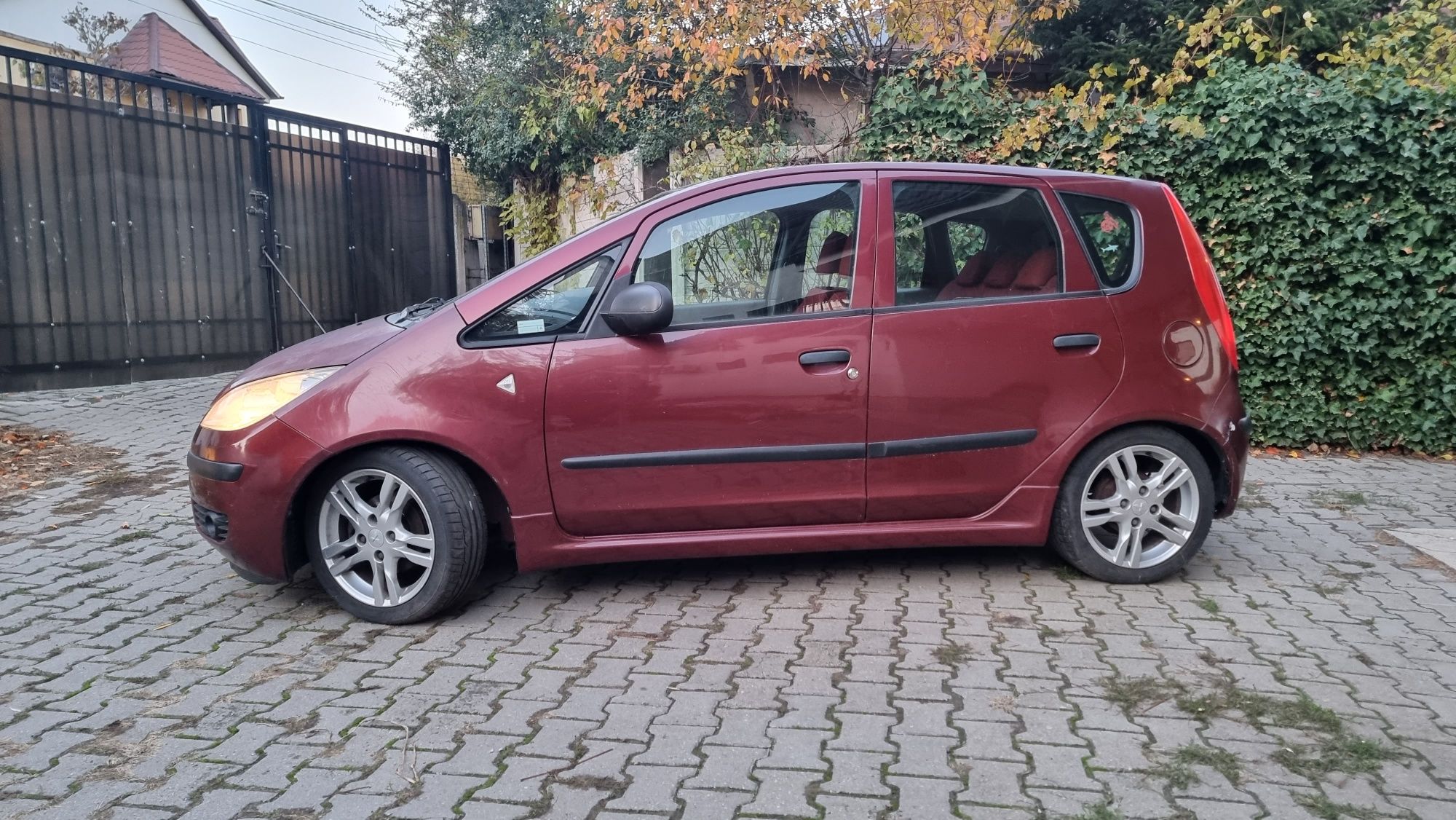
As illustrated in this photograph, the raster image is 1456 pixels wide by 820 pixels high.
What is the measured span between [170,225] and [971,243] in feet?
27.3

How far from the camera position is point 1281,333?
7488 mm

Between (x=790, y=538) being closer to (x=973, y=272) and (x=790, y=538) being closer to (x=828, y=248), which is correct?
(x=828, y=248)

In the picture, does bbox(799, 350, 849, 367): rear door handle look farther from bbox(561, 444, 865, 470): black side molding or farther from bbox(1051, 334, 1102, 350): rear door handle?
bbox(1051, 334, 1102, 350): rear door handle

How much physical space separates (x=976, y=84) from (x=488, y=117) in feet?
27.9

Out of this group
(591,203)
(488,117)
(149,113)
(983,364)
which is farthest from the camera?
(488,117)

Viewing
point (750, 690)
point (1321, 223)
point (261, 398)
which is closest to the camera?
point (750, 690)

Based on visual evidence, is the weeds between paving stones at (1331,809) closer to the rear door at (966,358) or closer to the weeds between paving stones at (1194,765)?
the weeds between paving stones at (1194,765)

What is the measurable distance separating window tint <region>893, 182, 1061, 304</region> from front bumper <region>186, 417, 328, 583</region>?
247 centimetres

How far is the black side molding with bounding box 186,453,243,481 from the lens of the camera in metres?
4.07

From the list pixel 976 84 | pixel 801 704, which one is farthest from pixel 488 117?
pixel 801 704

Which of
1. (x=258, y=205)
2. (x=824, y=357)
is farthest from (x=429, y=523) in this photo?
(x=258, y=205)

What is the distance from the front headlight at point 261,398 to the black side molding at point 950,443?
2.19m

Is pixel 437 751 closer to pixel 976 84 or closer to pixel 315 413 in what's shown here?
pixel 315 413

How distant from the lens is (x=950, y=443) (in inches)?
173
